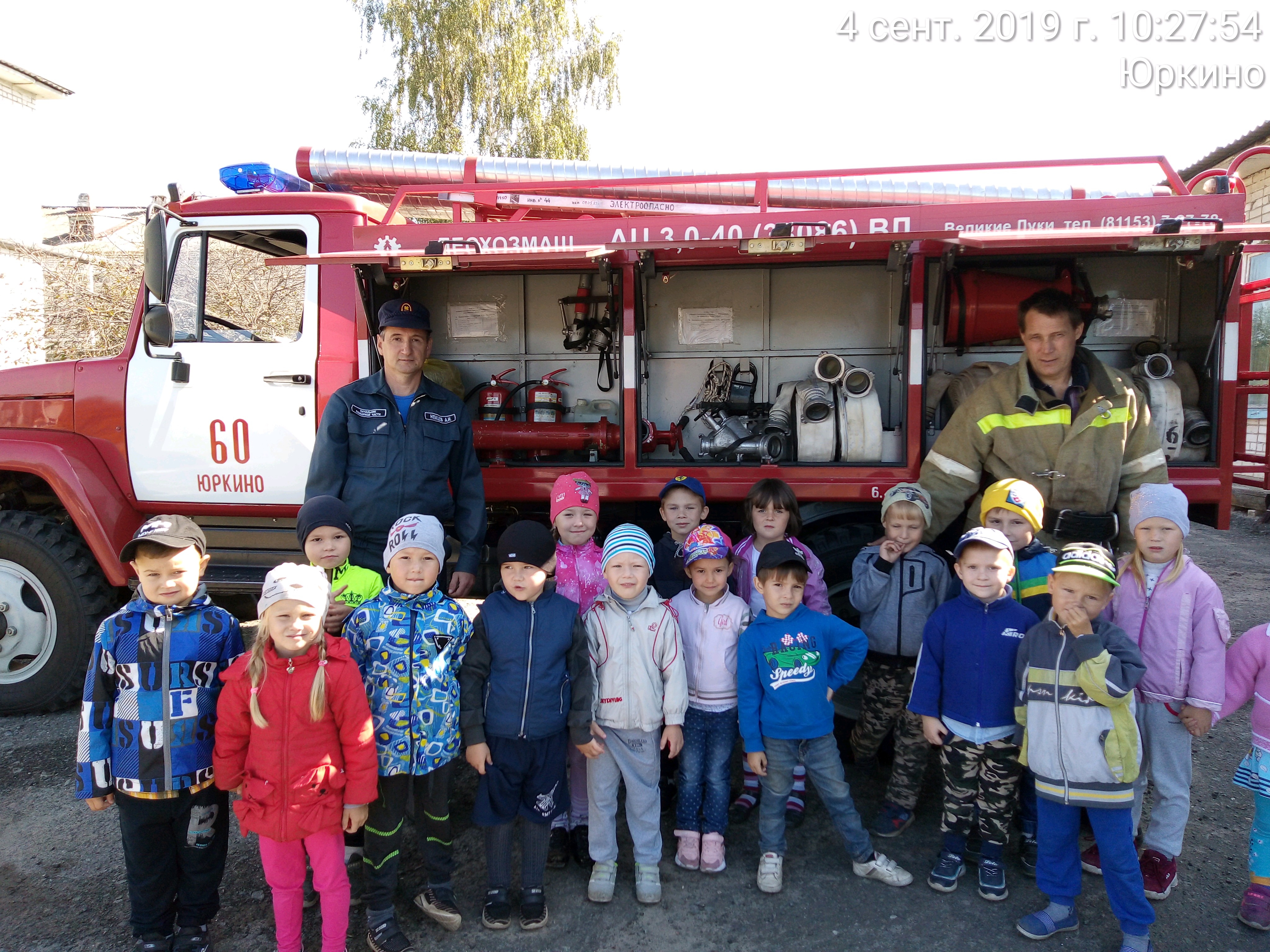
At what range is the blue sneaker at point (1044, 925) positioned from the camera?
2.40 m

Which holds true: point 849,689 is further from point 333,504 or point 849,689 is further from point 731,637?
point 333,504

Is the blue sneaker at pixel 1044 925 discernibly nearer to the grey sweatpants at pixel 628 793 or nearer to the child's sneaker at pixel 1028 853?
the child's sneaker at pixel 1028 853

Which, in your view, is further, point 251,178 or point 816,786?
point 251,178

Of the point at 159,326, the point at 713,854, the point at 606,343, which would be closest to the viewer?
Result: the point at 713,854

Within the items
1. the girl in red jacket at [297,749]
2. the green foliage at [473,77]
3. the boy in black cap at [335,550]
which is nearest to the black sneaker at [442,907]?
the girl in red jacket at [297,749]

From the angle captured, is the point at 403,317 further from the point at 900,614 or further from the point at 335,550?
the point at 900,614

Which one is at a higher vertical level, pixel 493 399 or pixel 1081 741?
pixel 493 399

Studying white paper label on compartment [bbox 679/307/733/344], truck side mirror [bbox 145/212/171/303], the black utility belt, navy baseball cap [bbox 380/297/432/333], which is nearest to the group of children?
the black utility belt

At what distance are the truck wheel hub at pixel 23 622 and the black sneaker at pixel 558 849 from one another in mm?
2851

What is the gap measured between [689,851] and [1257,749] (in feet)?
6.05

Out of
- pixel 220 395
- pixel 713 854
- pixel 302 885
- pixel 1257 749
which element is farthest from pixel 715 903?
pixel 220 395

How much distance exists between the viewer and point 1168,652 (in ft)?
8.25

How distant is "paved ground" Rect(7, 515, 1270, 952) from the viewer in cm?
242

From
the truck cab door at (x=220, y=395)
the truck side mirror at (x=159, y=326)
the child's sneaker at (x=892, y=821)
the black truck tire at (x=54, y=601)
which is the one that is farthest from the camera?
the black truck tire at (x=54, y=601)
